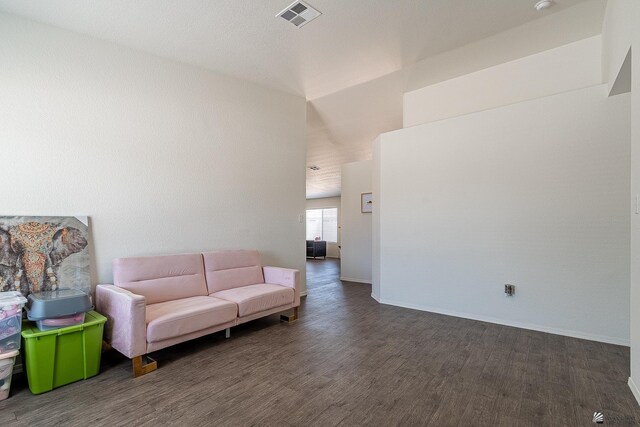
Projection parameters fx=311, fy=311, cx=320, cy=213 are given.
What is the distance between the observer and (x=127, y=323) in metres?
2.40

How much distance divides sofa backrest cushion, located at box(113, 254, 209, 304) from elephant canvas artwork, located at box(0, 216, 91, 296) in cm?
30

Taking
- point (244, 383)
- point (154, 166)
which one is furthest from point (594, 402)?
point (154, 166)

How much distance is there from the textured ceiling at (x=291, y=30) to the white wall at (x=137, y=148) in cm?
25

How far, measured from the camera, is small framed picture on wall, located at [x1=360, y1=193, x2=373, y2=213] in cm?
602

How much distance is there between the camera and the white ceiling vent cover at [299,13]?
275cm

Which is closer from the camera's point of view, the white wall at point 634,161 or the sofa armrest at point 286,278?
the white wall at point 634,161

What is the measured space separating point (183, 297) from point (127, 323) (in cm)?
80

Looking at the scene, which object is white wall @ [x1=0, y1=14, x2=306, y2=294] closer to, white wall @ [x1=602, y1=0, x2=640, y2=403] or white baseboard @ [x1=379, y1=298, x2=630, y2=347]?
white baseboard @ [x1=379, y1=298, x2=630, y2=347]

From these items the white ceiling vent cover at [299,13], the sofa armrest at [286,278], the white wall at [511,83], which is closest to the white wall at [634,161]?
the white wall at [511,83]

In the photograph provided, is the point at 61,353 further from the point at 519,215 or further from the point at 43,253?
the point at 519,215

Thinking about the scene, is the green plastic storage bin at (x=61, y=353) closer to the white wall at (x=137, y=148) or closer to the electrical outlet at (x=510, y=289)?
the white wall at (x=137, y=148)

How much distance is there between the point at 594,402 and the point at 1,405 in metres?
3.86

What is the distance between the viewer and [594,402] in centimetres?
202

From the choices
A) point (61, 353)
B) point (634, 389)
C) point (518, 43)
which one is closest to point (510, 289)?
point (634, 389)
